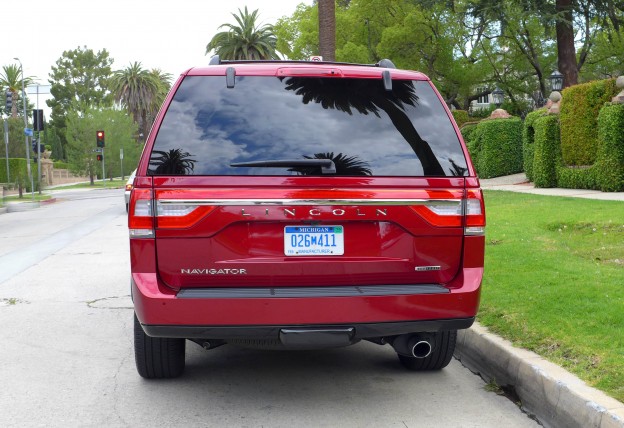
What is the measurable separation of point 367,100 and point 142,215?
1433mm

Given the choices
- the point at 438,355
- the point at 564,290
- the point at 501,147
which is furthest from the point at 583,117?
the point at 438,355

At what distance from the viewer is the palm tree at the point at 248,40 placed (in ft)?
223

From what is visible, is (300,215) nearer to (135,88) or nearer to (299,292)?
(299,292)

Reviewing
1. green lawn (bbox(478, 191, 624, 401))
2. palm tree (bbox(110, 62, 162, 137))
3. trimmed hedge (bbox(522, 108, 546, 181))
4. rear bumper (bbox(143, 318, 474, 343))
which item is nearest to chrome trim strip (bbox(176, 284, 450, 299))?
rear bumper (bbox(143, 318, 474, 343))

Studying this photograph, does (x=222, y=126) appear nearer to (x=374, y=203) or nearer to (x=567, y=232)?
(x=374, y=203)

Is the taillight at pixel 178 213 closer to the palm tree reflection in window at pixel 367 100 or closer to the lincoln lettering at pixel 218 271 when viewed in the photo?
the lincoln lettering at pixel 218 271

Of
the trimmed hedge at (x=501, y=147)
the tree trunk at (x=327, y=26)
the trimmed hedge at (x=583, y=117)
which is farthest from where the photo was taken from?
the trimmed hedge at (x=501, y=147)

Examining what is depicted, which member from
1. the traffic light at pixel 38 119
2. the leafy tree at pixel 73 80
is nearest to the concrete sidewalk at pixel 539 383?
the traffic light at pixel 38 119

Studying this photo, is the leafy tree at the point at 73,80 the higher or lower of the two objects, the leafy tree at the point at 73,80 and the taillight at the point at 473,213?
the higher

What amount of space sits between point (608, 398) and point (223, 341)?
2157 mm

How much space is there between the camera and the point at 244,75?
4.45 meters

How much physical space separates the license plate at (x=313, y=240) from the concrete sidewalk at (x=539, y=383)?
1.44 metres

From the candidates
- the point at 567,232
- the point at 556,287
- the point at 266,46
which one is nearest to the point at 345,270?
the point at 556,287

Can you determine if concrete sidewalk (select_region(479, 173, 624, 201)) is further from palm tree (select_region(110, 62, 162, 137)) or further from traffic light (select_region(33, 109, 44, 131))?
palm tree (select_region(110, 62, 162, 137))
